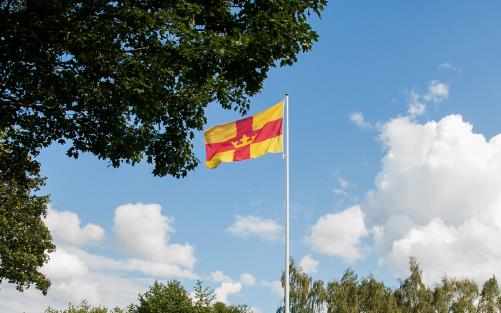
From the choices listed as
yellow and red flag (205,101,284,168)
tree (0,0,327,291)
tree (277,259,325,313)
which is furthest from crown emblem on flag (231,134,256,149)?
tree (277,259,325,313)

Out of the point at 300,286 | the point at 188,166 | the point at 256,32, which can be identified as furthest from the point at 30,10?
the point at 300,286

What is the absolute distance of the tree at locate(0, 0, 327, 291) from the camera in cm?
1138

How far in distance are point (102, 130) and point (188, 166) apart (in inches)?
103

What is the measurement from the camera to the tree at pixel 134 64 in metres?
11.4

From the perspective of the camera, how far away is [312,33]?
12.2m

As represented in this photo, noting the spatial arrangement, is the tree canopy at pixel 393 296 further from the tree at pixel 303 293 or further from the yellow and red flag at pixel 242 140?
the yellow and red flag at pixel 242 140

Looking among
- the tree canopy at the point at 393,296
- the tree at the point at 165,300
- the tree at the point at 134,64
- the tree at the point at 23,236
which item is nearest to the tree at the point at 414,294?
the tree canopy at the point at 393,296

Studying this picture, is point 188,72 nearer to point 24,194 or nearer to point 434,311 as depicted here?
point 24,194

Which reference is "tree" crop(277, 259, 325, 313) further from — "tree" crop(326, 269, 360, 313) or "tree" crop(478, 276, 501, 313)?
"tree" crop(478, 276, 501, 313)

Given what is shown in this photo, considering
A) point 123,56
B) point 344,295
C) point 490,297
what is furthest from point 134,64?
point 490,297

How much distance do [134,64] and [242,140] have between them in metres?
6.85

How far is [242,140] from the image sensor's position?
18344 millimetres

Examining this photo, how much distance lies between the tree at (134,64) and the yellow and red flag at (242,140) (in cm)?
338

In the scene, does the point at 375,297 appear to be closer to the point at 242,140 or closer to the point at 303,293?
the point at 303,293
